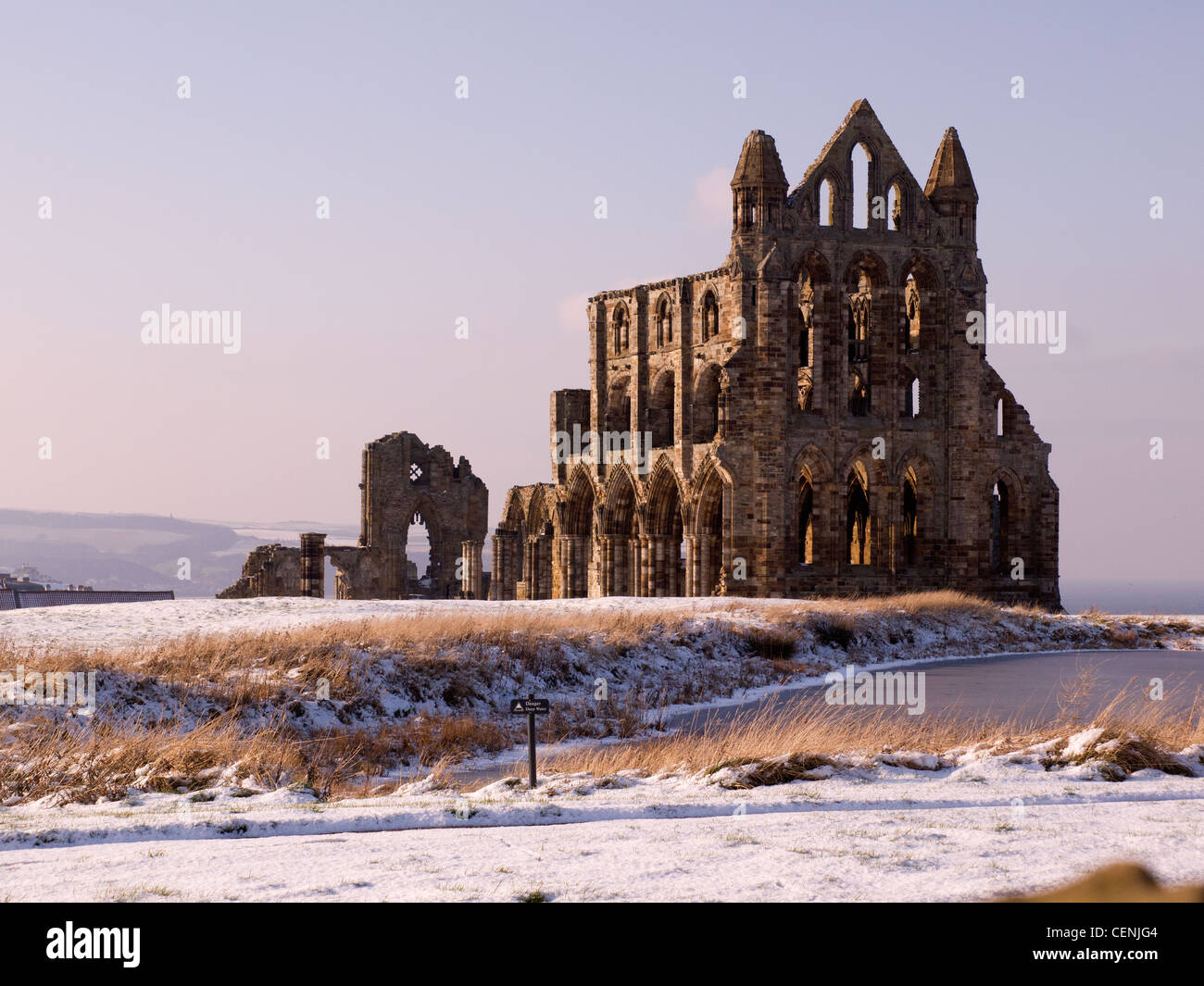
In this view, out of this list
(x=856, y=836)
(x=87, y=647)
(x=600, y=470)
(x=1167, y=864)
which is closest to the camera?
(x=1167, y=864)

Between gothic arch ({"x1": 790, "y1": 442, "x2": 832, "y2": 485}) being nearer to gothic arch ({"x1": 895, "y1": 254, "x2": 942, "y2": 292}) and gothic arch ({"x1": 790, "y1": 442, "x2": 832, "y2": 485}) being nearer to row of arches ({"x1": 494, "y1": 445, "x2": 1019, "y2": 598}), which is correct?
row of arches ({"x1": 494, "y1": 445, "x2": 1019, "y2": 598})

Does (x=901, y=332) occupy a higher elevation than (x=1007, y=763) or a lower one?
higher

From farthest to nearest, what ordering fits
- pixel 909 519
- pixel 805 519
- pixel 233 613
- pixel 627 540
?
pixel 805 519 → pixel 909 519 → pixel 627 540 → pixel 233 613

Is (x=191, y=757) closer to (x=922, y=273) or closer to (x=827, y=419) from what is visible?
(x=827, y=419)

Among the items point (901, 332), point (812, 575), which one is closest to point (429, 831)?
point (812, 575)

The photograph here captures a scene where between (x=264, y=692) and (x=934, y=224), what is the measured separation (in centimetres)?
3801

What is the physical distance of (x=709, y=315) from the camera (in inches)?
2031

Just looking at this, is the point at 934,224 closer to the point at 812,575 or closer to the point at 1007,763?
the point at 812,575

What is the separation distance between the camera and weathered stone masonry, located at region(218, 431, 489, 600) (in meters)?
62.0

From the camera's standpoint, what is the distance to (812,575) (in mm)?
46031

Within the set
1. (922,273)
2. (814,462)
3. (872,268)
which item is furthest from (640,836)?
(922,273)

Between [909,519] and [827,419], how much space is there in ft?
26.6

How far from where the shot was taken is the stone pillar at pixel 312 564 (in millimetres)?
49094
